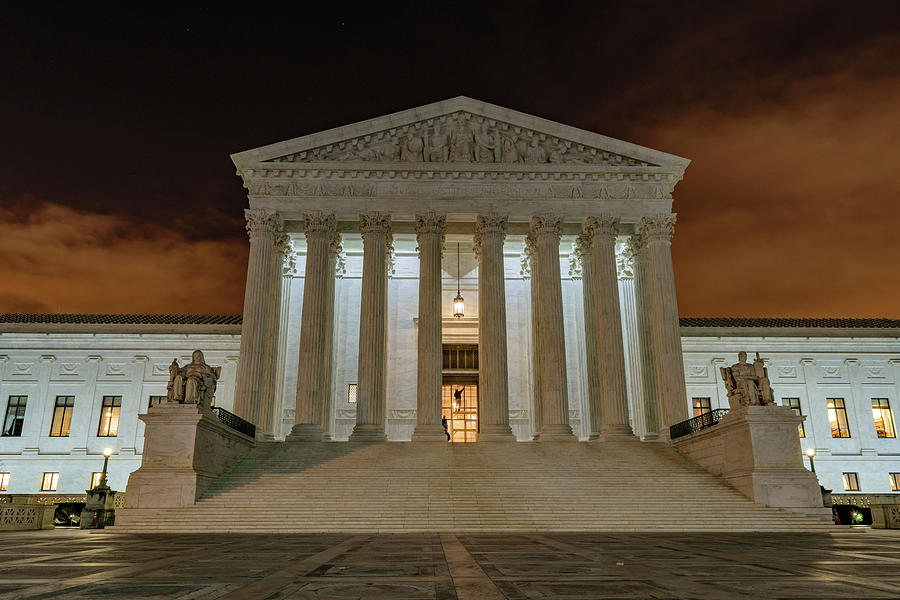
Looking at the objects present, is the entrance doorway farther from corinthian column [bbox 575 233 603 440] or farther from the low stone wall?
the low stone wall

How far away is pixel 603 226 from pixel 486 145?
23.9 ft

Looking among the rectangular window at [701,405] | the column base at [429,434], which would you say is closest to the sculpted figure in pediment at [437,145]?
the column base at [429,434]

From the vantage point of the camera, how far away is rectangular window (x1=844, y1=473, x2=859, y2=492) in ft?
124

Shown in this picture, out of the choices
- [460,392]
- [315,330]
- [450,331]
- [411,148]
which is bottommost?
[460,392]

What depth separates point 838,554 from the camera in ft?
37.2

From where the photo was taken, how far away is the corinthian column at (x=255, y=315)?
29.5 m

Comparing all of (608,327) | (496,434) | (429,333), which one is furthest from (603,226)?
(496,434)

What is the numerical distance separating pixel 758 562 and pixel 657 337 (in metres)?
23.1

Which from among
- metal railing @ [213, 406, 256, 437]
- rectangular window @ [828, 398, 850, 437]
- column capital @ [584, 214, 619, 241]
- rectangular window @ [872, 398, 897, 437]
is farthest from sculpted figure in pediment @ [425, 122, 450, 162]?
rectangular window @ [872, 398, 897, 437]

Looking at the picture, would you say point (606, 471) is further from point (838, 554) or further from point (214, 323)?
point (214, 323)

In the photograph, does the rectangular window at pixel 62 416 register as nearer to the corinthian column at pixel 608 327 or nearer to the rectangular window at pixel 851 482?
the corinthian column at pixel 608 327

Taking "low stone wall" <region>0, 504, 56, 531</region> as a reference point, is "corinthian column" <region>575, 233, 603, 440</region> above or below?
above

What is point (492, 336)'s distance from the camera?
3075 cm

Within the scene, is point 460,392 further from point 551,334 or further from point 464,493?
point 464,493
